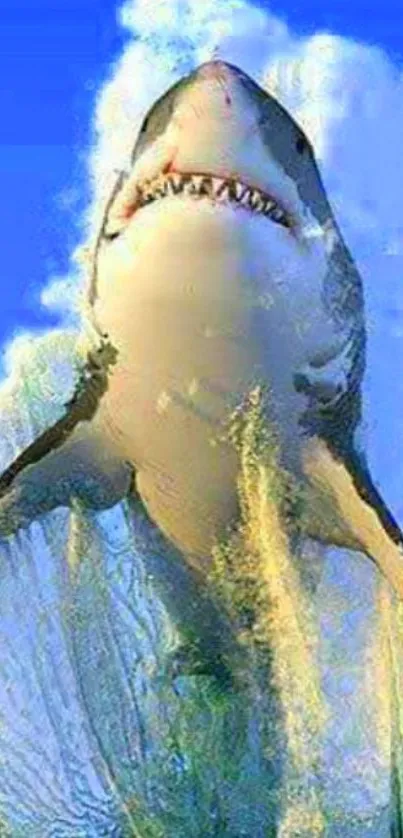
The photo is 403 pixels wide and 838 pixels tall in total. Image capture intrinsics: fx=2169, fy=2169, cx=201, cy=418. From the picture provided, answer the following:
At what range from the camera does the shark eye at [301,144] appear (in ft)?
47.0

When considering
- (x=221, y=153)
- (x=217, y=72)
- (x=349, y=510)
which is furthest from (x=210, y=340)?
(x=349, y=510)

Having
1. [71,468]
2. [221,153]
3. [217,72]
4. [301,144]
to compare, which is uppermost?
[217,72]

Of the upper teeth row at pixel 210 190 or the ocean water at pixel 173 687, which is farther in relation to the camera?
the ocean water at pixel 173 687

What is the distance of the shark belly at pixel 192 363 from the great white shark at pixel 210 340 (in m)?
0.01

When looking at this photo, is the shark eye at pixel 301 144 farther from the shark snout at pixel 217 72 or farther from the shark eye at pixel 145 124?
the shark eye at pixel 145 124

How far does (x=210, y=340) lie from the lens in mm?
13930

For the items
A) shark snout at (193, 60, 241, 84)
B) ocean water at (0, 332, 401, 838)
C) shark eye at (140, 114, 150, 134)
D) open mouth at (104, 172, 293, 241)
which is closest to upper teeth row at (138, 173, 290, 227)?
open mouth at (104, 172, 293, 241)

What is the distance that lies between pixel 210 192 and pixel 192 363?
1.28m

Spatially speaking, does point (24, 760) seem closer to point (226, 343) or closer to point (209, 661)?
point (209, 661)

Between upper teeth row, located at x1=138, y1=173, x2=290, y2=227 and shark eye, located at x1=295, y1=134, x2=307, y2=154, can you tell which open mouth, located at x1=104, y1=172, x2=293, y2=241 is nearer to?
upper teeth row, located at x1=138, y1=173, x2=290, y2=227

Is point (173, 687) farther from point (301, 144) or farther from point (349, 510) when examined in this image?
point (301, 144)

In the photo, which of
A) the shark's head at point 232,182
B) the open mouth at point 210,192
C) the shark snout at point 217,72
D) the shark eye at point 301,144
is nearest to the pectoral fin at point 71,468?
the shark's head at point 232,182

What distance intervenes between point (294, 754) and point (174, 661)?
3.82ft

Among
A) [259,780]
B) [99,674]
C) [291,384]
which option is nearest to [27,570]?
[99,674]
